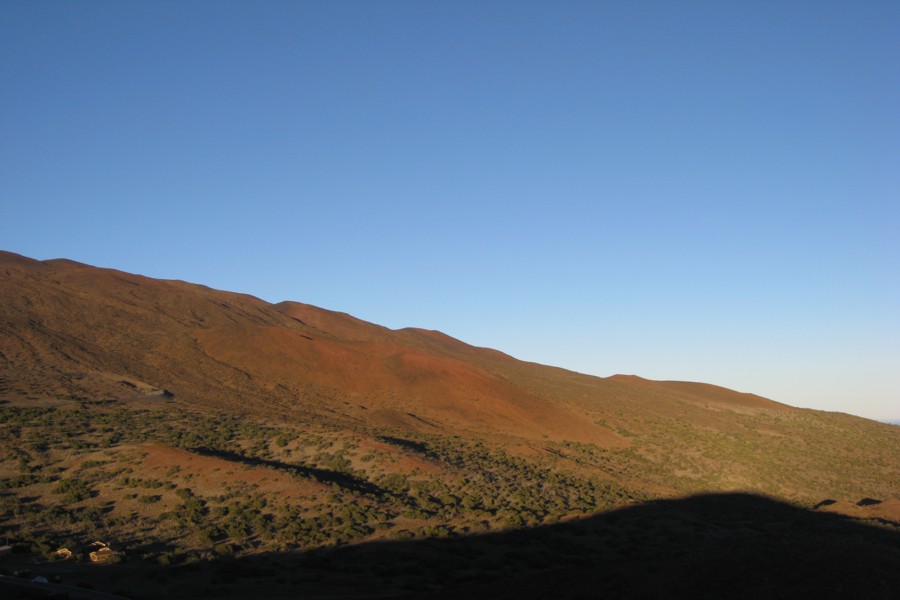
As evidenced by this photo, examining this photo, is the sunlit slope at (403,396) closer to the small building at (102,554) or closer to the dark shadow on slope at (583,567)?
the dark shadow on slope at (583,567)

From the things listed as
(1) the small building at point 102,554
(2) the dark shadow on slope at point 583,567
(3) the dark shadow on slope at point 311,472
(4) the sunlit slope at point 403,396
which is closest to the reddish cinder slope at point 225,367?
(4) the sunlit slope at point 403,396

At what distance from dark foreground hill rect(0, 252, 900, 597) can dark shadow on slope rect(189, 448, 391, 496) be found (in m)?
0.22

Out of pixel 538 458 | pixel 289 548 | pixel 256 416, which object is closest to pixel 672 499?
pixel 538 458

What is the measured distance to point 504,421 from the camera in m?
55.8

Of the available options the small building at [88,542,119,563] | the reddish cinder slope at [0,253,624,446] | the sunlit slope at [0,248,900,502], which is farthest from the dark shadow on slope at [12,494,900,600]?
the reddish cinder slope at [0,253,624,446]

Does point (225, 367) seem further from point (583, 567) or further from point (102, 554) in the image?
point (583, 567)

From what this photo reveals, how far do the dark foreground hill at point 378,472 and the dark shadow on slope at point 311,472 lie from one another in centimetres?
22

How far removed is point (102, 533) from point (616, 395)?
202 feet

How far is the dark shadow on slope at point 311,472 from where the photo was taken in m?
30.2

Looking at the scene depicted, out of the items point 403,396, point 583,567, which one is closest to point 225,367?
point 403,396

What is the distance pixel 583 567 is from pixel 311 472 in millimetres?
16744

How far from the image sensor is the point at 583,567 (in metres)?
18.6

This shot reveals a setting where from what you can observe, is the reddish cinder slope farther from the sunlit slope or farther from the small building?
the small building

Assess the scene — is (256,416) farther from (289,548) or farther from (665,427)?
(665,427)
